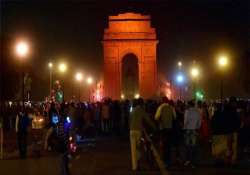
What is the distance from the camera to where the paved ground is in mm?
18734

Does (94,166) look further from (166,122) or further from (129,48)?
(129,48)

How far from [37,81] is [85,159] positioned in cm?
9127

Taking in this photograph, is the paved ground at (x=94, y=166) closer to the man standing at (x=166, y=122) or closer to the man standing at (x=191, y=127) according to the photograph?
the man standing at (x=191, y=127)

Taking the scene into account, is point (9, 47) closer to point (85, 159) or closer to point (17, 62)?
point (17, 62)

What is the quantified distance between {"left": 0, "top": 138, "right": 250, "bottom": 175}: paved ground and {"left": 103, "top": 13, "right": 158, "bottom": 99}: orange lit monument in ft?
208

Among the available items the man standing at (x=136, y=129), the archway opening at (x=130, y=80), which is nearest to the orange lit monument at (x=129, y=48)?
the archway opening at (x=130, y=80)

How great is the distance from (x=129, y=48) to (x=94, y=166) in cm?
7070

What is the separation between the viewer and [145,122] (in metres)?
19.6

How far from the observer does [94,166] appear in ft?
67.7

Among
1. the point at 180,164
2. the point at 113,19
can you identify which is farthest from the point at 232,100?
the point at 113,19

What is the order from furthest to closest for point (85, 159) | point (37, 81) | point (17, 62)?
point (37, 81) < point (17, 62) < point (85, 159)

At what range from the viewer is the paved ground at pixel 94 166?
61.5 ft

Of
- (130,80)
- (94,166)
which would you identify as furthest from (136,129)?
(130,80)

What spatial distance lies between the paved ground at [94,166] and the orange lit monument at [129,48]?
6351 cm
